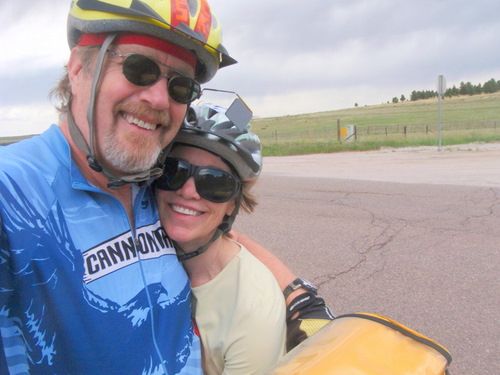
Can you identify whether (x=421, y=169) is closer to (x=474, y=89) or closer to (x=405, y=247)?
(x=405, y=247)

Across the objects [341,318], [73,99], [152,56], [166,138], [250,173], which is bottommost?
[341,318]

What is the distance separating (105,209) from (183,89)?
0.55 metres

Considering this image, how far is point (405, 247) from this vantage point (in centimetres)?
525

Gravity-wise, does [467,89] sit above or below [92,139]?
above

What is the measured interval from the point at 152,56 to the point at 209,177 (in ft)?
1.91

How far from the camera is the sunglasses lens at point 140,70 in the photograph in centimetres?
152

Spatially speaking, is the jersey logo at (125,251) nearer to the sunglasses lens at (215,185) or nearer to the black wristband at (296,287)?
the sunglasses lens at (215,185)

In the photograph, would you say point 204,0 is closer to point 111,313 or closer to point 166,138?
point 166,138

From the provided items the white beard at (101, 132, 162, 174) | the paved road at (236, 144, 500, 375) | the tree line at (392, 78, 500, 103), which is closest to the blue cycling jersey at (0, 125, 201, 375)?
the white beard at (101, 132, 162, 174)

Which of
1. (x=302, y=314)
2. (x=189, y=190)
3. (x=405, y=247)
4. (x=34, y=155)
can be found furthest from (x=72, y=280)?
(x=405, y=247)

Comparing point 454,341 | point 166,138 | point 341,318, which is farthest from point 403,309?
point 166,138

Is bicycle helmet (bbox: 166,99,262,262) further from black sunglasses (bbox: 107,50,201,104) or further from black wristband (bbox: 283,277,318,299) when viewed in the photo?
black wristband (bbox: 283,277,318,299)

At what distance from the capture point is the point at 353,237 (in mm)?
5738

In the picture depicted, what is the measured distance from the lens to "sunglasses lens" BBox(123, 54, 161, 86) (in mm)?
1516
